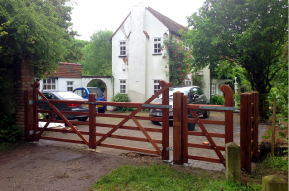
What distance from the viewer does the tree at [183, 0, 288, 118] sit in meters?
11.7

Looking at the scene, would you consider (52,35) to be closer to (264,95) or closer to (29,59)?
(29,59)

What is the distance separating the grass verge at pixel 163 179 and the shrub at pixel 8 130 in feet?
13.7

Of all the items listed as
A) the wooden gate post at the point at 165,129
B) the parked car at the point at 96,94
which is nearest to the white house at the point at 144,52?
the parked car at the point at 96,94

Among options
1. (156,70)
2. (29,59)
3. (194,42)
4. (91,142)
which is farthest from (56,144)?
(156,70)

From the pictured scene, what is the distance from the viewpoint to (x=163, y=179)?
4.70m

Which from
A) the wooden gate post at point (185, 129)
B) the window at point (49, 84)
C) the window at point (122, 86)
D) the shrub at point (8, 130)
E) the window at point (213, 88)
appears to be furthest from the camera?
the window at point (213, 88)

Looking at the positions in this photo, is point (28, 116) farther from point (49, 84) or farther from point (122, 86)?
point (122, 86)

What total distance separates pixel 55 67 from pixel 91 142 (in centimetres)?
364

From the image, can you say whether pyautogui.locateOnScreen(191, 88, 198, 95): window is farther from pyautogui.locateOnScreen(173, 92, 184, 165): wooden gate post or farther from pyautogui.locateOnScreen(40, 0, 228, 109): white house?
pyautogui.locateOnScreen(173, 92, 184, 165): wooden gate post

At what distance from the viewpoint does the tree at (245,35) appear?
38.3 feet

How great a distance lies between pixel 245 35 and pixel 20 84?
935cm

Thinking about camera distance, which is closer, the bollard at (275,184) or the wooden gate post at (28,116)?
the bollard at (275,184)

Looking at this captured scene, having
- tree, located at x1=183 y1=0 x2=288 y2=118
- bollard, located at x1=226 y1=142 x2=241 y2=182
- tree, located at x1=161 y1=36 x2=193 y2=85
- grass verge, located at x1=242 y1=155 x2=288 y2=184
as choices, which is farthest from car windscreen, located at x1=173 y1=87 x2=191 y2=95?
bollard, located at x1=226 y1=142 x2=241 y2=182

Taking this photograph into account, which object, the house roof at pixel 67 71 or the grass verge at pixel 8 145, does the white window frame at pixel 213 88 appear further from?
the grass verge at pixel 8 145
